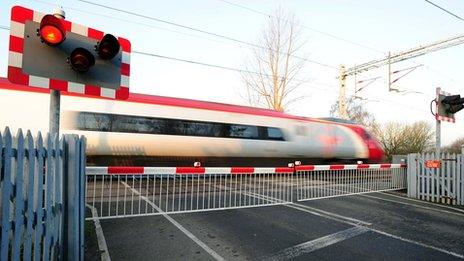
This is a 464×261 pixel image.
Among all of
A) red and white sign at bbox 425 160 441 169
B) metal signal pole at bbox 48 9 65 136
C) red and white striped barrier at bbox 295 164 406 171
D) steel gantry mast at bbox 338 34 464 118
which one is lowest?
red and white striped barrier at bbox 295 164 406 171

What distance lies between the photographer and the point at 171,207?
7.39 metres

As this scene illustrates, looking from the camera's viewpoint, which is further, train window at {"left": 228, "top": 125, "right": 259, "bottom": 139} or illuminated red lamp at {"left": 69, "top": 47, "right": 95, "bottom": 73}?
train window at {"left": 228, "top": 125, "right": 259, "bottom": 139}

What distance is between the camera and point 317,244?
17.0ft

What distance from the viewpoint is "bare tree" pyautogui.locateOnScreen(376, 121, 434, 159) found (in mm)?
36438

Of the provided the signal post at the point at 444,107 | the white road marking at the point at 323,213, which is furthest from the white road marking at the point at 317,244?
the signal post at the point at 444,107

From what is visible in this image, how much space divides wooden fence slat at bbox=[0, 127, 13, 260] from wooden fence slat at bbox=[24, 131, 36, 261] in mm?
216

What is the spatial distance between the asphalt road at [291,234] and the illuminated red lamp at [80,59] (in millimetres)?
2467

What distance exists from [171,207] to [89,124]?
568cm

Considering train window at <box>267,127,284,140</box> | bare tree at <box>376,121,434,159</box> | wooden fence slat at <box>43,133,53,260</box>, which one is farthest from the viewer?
bare tree at <box>376,121,434,159</box>

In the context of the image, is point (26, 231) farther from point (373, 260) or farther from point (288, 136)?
point (288, 136)

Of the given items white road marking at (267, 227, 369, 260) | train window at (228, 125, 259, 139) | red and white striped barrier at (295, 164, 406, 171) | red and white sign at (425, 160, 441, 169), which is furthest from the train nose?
white road marking at (267, 227, 369, 260)

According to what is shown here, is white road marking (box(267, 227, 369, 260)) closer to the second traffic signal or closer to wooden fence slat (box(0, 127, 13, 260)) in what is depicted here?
wooden fence slat (box(0, 127, 13, 260))

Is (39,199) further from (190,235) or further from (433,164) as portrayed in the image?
(433,164)

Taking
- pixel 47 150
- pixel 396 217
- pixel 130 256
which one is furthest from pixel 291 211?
pixel 47 150
